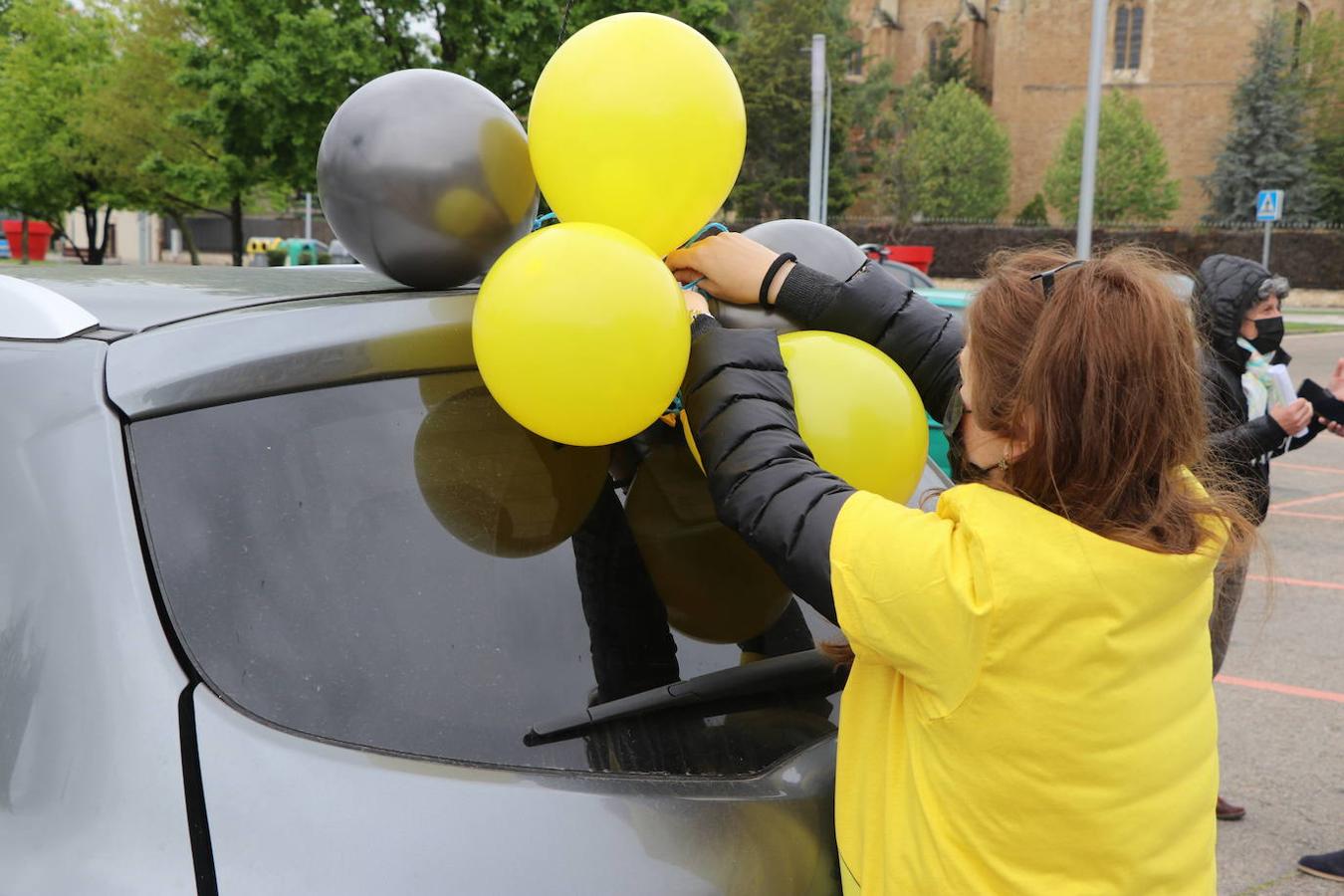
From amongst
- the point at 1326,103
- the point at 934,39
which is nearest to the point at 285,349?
the point at 1326,103

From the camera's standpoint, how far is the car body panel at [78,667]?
116cm

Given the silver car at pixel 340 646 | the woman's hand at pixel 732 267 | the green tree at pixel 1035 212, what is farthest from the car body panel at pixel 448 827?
the green tree at pixel 1035 212

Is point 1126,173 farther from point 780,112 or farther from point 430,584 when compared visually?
point 430,584

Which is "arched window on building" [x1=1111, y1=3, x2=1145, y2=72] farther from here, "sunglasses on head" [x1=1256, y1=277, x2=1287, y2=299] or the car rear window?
the car rear window

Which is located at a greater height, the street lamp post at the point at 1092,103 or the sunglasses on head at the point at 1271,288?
the street lamp post at the point at 1092,103

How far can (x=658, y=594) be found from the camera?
1.70 m

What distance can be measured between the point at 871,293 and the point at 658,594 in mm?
624

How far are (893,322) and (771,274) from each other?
0.27 meters

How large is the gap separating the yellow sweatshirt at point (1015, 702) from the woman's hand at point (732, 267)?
20.6 inches

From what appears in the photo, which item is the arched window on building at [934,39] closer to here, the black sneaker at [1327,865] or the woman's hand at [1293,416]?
the woman's hand at [1293,416]

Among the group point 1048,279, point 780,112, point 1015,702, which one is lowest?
point 1015,702

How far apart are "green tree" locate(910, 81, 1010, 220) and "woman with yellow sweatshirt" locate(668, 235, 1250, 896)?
177 feet

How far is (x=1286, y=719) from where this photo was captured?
489 centimetres

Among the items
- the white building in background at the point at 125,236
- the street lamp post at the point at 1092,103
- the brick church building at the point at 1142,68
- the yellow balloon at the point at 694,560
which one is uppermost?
the brick church building at the point at 1142,68
